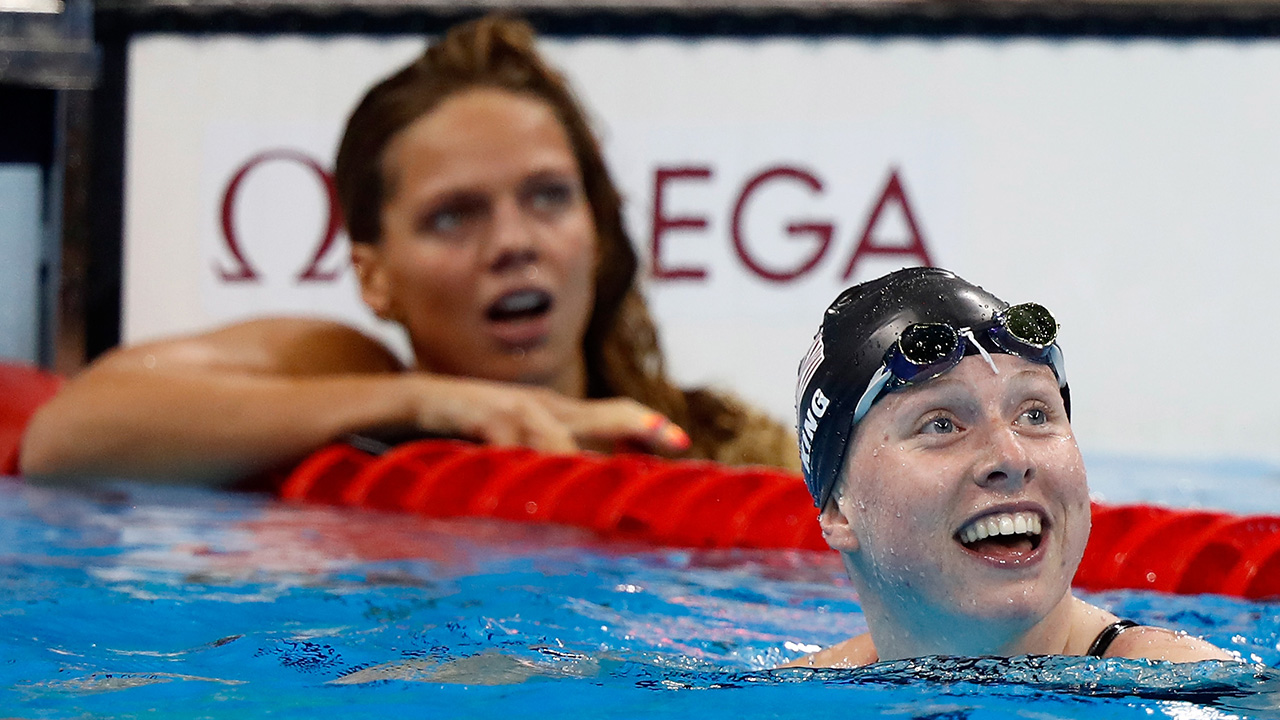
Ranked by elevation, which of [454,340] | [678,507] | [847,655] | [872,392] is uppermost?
[454,340]

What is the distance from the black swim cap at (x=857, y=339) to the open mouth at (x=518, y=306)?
3.15 meters

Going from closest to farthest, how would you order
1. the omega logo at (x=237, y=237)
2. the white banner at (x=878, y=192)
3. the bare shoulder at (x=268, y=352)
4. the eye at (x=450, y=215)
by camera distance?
the bare shoulder at (x=268, y=352) → the eye at (x=450, y=215) → the white banner at (x=878, y=192) → the omega logo at (x=237, y=237)

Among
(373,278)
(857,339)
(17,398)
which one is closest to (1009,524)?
(857,339)

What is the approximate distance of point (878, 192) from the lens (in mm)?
6383

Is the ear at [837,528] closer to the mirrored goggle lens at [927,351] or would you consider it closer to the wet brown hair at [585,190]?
the mirrored goggle lens at [927,351]

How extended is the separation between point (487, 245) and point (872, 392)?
3.43 m

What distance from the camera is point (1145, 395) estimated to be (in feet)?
20.6

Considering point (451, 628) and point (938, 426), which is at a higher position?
point (938, 426)

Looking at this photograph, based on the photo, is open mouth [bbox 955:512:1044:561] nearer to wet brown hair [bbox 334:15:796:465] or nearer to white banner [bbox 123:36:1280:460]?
wet brown hair [bbox 334:15:796:465]

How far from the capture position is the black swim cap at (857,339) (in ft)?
7.69

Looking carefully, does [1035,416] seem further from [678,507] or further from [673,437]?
[673,437]

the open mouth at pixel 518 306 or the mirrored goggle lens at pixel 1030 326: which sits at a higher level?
the open mouth at pixel 518 306

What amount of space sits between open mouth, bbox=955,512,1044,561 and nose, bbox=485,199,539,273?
3544 mm

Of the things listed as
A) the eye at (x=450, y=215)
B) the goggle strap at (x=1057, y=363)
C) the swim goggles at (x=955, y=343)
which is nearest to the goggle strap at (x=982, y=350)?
the swim goggles at (x=955, y=343)
